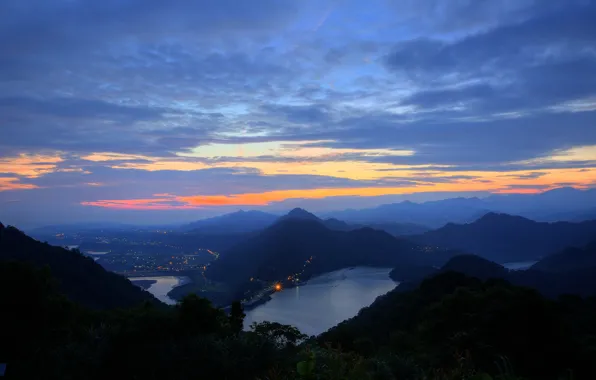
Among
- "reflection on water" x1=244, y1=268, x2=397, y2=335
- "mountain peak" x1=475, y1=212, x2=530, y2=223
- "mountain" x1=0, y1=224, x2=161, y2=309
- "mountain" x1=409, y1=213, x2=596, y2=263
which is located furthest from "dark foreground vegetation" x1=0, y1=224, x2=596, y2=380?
"mountain peak" x1=475, y1=212, x2=530, y2=223

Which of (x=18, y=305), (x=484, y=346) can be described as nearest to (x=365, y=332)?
(x=484, y=346)

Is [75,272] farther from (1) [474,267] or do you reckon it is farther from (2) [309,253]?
(2) [309,253]

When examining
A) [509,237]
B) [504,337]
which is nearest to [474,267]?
[504,337]

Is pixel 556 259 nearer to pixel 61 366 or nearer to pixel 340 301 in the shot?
pixel 340 301

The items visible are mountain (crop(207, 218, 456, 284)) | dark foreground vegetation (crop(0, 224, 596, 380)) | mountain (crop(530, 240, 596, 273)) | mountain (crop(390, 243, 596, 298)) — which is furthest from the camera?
mountain (crop(207, 218, 456, 284))

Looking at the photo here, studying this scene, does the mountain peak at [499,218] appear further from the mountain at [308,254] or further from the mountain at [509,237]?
the mountain at [308,254]

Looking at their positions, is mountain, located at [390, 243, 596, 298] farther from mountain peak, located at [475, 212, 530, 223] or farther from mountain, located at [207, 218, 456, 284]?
mountain peak, located at [475, 212, 530, 223]
